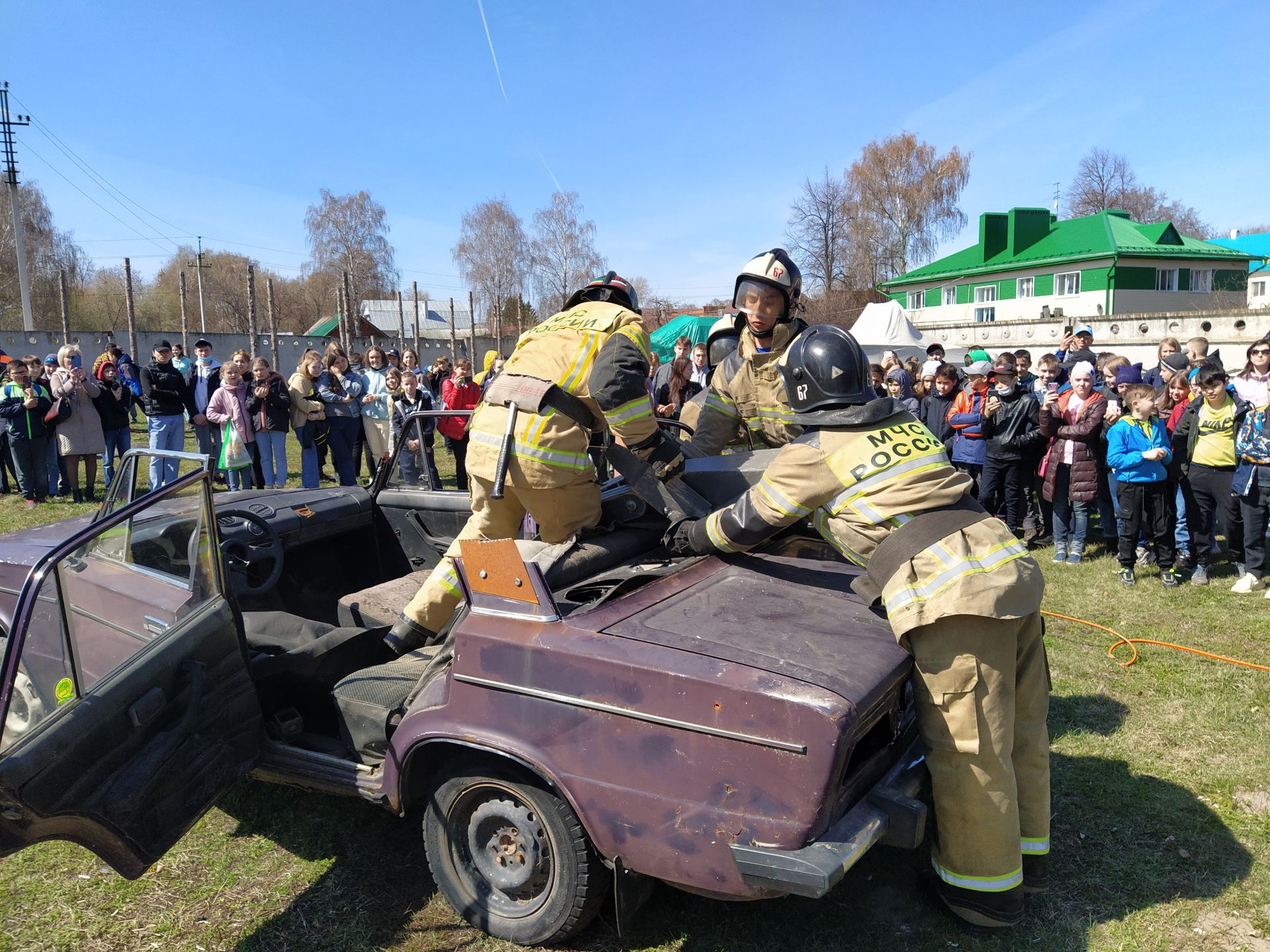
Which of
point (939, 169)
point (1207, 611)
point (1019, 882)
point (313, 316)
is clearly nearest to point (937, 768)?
point (1019, 882)

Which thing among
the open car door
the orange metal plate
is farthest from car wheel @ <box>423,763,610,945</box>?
the open car door

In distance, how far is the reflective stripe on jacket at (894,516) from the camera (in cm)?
258

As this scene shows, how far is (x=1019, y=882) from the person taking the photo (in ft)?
8.98

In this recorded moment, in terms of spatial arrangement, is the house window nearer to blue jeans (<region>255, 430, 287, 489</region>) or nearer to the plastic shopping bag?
blue jeans (<region>255, 430, 287, 489</region>)

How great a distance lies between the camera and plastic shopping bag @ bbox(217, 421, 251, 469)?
8.39 meters

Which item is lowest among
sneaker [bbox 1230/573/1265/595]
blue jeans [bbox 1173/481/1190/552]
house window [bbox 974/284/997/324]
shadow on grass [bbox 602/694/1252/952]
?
shadow on grass [bbox 602/694/1252/952]

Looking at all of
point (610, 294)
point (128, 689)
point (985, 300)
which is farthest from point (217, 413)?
point (985, 300)

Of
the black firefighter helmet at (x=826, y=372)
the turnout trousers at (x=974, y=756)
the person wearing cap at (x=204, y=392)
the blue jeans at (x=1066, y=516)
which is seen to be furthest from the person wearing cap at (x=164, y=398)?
the turnout trousers at (x=974, y=756)

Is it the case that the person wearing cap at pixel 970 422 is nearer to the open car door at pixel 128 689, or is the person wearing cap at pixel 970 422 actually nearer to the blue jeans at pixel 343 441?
the blue jeans at pixel 343 441

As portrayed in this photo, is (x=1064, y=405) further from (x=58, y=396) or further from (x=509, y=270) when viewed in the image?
(x=509, y=270)

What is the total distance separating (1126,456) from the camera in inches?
267

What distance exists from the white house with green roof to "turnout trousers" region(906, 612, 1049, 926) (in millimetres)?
35166

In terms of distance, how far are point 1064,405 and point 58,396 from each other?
1104 centimetres

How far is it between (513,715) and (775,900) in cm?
128
